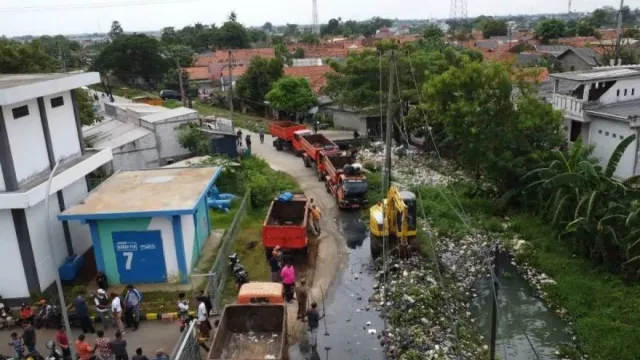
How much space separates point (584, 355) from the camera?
1243cm

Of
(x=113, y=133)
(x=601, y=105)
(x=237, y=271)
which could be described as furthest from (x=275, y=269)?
(x=113, y=133)

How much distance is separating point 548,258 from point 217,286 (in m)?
10.6

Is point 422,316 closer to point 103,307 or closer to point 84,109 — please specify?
point 103,307

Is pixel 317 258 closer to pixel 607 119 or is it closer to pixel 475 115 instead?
pixel 475 115

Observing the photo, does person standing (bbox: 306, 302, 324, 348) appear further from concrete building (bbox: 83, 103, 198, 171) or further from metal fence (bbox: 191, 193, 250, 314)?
concrete building (bbox: 83, 103, 198, 171)

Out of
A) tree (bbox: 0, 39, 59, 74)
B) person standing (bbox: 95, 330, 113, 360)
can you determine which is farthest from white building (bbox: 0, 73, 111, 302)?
tree (bbox: 0, 39, 59, 74)

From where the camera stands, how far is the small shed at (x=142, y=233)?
1455cm

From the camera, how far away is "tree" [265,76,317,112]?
39.4 m

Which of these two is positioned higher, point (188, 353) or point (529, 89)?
point (529, 89)

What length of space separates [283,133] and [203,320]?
21396 mm

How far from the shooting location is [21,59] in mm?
25656

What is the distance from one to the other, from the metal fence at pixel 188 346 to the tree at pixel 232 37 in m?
88.7

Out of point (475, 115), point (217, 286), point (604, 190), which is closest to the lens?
point (217, 286)

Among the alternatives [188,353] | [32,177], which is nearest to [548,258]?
[188,353]
